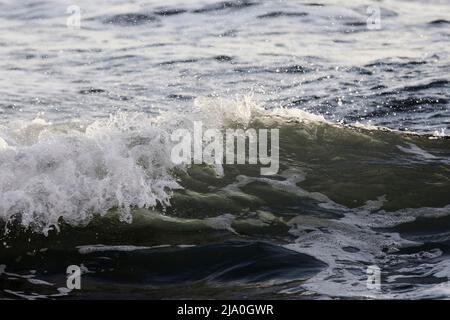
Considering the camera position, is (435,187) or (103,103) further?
(103,103)

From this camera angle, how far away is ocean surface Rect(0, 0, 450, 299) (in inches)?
244

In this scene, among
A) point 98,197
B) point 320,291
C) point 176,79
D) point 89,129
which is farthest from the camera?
point 176,79

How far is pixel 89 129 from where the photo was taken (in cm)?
780

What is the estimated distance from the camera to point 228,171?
816cm

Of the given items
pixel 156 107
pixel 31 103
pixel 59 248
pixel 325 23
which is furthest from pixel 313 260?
pixel 325 23

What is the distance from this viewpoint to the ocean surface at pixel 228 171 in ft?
20.4

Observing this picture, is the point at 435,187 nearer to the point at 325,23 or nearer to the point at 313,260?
the point at 313,260
